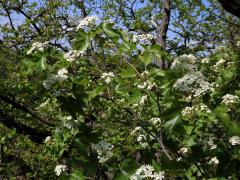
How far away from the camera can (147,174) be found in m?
2.13

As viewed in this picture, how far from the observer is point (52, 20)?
9172 millimetres

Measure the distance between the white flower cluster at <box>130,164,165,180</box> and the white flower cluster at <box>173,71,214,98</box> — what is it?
1.42ft

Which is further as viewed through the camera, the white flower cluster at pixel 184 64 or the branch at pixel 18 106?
the branch at pixel 18 106

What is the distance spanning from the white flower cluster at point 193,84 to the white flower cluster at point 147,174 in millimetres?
432

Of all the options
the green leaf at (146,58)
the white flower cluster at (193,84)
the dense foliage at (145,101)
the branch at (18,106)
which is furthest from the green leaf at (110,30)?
the branch at (18,106)

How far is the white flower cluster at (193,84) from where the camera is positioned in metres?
2.08

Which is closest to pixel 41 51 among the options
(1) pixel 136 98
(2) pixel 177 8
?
(1) pixel 136 98

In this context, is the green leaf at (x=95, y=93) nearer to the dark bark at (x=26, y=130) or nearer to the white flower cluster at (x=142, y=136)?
the white flower cluster at (x=142, y=136)

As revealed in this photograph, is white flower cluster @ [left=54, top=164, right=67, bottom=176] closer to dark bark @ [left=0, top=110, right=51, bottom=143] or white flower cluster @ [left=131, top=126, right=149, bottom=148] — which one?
white flower cluster @ [left=131, top=126, right=149, bottom=148]

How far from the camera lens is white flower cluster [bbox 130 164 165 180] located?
212cm

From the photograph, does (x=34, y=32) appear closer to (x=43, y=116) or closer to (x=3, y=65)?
(x=3, y=65)

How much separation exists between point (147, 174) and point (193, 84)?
51 cm

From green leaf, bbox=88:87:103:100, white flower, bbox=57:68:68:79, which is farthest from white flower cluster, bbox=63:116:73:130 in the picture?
white flower, bbox=57:68:68:79

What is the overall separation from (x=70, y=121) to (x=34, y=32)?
583cm
